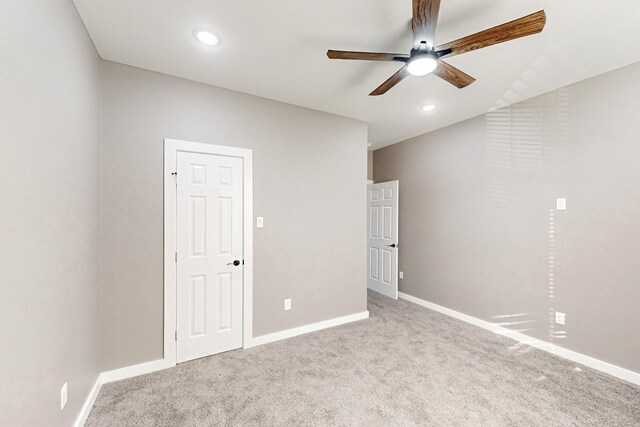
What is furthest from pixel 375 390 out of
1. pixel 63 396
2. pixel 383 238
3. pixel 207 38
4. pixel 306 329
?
pixel 207 38

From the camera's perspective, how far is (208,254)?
2756 millimetres

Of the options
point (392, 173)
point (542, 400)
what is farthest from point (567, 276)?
point (392, 173)

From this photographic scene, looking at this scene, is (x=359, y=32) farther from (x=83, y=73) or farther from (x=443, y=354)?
(x=443, y=354)

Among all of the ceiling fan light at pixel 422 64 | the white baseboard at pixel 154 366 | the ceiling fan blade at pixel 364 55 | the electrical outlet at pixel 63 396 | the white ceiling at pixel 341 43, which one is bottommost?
the white baseboard at pixel 154 366

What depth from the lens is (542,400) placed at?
210cm

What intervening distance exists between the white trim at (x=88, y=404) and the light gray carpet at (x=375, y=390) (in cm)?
4

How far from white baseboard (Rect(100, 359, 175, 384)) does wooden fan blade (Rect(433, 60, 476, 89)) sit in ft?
10.9

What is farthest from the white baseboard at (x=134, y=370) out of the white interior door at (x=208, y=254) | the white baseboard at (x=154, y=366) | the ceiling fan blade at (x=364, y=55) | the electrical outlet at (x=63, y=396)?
the ceiling fan blade at (x=364, y=55)

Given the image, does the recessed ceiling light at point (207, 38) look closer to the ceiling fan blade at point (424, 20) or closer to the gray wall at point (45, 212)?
the gray wall at point (45, 212)

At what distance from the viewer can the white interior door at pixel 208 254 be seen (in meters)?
2.63

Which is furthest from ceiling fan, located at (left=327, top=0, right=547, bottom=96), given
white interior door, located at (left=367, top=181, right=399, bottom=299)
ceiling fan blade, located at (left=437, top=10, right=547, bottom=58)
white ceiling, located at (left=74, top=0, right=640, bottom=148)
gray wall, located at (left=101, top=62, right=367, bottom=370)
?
white interior door, located at (left=367, top=181, right=399, bottom=299)

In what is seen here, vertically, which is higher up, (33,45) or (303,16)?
(303,16)

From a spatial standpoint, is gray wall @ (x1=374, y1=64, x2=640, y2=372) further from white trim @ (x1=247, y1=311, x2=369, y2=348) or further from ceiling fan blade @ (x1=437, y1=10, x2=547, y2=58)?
ceiling fan blade @ (x1=437, y1=10, x2=547, y2=58)

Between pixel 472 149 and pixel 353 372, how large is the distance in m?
3.10
